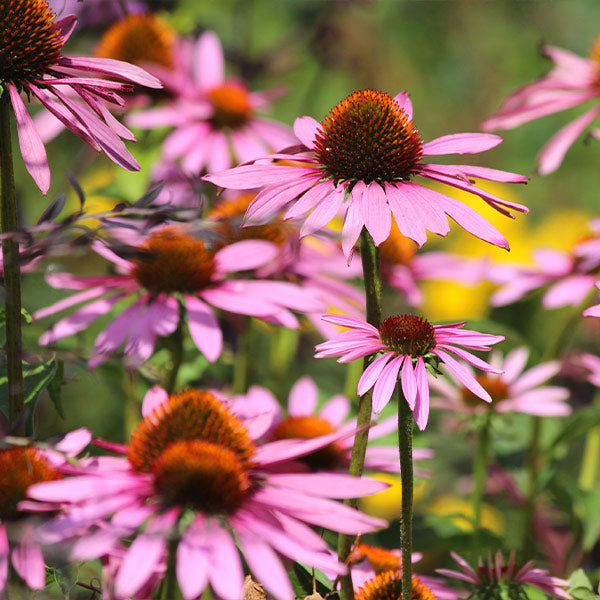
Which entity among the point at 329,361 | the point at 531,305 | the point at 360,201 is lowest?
the point at 329,361

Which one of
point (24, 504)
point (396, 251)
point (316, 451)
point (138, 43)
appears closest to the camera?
point (24, 504)

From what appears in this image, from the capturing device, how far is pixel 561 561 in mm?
968

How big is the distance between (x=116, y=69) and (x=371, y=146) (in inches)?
7.4

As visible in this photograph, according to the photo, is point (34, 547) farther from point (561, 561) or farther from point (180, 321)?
point (561, 561)

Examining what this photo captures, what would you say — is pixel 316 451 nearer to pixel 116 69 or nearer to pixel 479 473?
pixel 479 473

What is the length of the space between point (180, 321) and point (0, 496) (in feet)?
0.97

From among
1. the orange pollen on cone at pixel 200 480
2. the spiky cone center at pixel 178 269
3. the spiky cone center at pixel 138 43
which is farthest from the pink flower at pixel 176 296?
the spiky cone center at pixel 138 43

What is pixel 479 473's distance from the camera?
85cm

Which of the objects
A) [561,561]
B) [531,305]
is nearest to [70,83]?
[561,561]

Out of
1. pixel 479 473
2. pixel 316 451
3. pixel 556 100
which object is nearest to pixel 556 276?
pixel 556 100

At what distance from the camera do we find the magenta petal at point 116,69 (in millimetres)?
590

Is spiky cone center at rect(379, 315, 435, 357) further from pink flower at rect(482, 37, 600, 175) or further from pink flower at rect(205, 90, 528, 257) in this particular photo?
pink flower at rect(482, 37, 600, 175)

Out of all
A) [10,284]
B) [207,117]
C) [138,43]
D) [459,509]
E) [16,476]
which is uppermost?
[138,43]

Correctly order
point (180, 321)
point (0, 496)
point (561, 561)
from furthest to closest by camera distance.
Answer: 1. point (561, 561)
2. point (180, 321)
3. point (0, 496)
